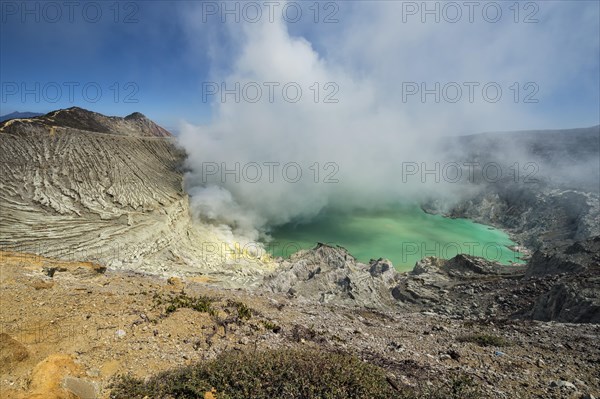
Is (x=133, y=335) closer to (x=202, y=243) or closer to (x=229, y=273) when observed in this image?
(x=229, y=273)

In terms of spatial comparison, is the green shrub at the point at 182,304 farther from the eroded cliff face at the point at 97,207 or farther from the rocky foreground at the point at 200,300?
the eroded cliff face at the point at 97,207

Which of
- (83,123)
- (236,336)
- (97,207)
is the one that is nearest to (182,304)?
(236,336)

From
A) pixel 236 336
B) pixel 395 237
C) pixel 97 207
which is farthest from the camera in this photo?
pixel 395 237

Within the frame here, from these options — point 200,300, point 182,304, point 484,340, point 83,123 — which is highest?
point 83,123

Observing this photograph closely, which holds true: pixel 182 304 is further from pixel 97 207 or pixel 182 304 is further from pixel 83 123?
pixel 83 123

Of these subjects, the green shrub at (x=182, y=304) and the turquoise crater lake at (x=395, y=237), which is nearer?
the green shrub at (x=182, y=304)

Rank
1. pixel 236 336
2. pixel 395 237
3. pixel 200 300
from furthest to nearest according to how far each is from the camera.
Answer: pixel 395 237 → pixel 200 300 → pixel 236 336

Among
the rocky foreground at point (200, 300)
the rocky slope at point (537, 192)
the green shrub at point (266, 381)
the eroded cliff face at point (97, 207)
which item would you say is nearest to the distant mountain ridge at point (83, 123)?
the eroded cliff face at point (97, 207)
